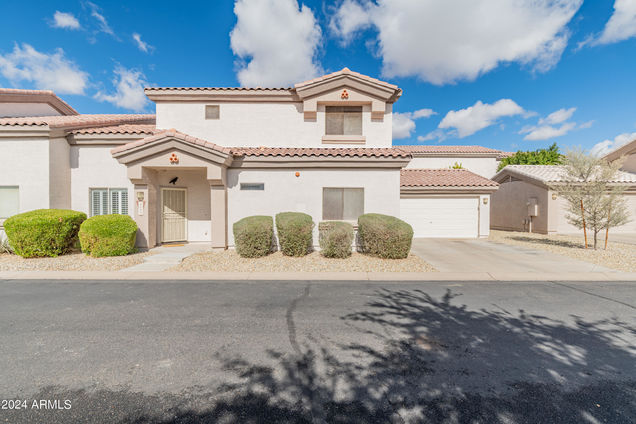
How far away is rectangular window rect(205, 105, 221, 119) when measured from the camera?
12.6m

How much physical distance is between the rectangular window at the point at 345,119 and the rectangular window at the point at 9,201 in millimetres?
12659

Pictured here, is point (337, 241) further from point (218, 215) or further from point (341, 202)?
point (218, 215)

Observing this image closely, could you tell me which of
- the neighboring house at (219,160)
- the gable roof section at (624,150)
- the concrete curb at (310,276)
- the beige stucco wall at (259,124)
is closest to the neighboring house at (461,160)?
the gable roof section at (624,150)

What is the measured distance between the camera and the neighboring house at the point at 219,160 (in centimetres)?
1073

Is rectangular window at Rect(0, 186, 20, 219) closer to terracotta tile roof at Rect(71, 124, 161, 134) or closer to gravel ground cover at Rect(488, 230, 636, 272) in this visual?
terracotta tile roof at Rect(71, 124, 161, 134)

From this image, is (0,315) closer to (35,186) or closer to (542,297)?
(35,186)

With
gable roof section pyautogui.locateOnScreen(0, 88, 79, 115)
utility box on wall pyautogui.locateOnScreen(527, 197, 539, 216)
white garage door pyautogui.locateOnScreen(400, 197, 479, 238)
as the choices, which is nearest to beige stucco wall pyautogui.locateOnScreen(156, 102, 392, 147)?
white garage door pyautogui.locateOnScreen(400, 197, 479, 238)

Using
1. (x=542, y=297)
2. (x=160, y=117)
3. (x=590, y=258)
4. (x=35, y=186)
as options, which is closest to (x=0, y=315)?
(x=35, y=186)

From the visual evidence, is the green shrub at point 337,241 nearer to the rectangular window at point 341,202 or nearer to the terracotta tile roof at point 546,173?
the rectangular window at point 341,202

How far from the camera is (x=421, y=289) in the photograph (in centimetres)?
668

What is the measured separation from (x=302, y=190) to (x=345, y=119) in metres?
4.03

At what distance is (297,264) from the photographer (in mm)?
8930

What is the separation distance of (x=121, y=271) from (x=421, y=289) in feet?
27.3

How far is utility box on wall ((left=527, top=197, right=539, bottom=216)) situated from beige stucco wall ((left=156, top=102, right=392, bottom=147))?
39.3 feet
